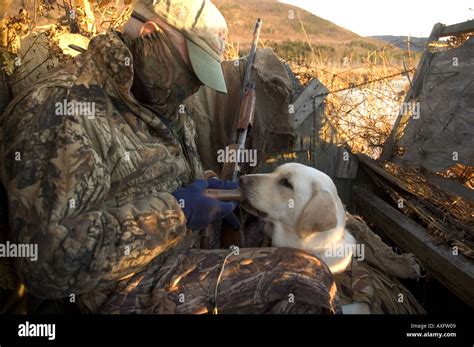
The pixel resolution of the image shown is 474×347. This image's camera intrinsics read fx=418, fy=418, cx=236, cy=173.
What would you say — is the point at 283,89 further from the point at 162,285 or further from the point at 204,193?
the point at 162,285

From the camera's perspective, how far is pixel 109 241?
2.12 meters

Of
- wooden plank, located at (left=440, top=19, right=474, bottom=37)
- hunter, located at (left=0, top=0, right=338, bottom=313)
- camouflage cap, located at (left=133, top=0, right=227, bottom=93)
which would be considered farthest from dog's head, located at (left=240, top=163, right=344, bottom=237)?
wooden plank, located at (left=440, top=19, right=474, bottom=37)

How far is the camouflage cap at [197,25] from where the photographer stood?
2.47m

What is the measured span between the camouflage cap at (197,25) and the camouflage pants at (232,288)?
1148 millimetres

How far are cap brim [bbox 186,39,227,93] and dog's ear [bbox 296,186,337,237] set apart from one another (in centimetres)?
100

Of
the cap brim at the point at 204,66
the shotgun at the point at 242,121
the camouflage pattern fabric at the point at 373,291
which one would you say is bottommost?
the camouflage pattern fabric at the point at 373,291

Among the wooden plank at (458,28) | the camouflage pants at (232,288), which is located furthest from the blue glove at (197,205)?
the wooden plank at (458,28)

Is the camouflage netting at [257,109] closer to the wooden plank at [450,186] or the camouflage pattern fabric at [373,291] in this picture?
the wooden plank at [450,186]

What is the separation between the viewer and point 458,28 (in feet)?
13.6

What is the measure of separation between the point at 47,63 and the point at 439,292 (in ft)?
11.5

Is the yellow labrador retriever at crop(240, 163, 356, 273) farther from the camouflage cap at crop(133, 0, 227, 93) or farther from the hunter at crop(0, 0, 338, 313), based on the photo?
the camouflage cap at crop(133, 0, 227, 93)

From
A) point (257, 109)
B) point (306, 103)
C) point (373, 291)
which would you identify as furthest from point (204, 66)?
point (306, 103)

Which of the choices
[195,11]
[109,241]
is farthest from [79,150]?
[195,11]

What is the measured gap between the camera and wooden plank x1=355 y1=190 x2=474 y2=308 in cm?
271
